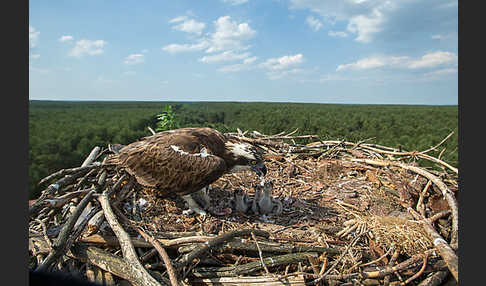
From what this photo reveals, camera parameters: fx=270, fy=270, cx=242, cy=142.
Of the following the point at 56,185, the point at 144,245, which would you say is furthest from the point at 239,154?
the point at 56,185

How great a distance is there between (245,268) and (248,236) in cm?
49

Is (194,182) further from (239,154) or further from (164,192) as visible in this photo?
(239,154)

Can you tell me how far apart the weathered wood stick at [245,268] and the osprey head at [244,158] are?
5.28 feet

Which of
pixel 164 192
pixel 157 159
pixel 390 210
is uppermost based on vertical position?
pixel 157 159

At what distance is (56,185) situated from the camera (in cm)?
290

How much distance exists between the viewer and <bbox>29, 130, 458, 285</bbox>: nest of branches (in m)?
2.43

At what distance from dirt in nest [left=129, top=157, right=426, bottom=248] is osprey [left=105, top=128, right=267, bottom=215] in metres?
0.30

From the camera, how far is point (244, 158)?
401 cm

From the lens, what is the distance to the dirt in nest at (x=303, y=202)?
329 centimetres

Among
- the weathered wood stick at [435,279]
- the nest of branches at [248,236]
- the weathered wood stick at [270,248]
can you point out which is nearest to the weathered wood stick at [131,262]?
the nest of branches at [248,236]

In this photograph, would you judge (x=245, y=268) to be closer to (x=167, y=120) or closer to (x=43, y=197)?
(x=43, y=197)

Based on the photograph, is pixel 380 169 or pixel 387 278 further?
pixel 380 169

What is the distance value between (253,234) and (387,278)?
1310 millimetres

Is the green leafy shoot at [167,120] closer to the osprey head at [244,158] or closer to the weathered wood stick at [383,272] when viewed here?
the osprey head at [244,158]
